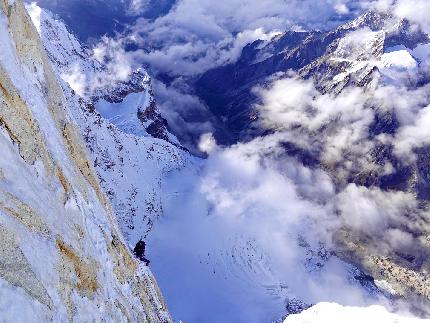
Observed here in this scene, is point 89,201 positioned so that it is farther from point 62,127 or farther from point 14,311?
point 14,311

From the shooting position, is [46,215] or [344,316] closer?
[46,215]

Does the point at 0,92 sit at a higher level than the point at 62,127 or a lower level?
lower

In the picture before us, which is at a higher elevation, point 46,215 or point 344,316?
point 344,316

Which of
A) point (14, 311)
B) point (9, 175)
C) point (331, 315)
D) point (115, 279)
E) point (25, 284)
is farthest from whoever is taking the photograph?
point (331, 315)

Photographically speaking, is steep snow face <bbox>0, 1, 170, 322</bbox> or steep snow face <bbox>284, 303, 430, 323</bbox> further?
steep snow face <bbox>284, 303, 430, 323</bbox>

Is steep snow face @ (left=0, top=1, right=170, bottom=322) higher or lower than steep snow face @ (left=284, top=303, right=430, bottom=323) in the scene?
lower

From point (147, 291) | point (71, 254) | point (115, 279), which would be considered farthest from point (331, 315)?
point (71, 254)
